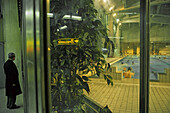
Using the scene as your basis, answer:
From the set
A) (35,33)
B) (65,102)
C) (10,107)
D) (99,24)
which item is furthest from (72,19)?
(10,107)

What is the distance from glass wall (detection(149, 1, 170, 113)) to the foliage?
1.44ft

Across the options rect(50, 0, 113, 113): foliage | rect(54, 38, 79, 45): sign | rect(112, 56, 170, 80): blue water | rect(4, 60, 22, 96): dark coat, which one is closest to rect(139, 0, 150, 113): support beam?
rect(112, 56, 170, 80): blue water

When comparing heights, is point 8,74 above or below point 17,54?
below

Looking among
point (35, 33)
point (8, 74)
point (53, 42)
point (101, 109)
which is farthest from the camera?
point (8, 74)

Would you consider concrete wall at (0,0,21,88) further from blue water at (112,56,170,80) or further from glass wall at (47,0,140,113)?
blue water at (112,56,170,80)

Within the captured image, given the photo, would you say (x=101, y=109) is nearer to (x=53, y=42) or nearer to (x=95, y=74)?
(x=95, y=74)

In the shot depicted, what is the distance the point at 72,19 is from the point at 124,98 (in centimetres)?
97

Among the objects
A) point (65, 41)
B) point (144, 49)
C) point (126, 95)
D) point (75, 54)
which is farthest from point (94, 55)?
point (126, 95)

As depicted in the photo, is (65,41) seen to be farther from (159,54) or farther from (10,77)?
(10,77)

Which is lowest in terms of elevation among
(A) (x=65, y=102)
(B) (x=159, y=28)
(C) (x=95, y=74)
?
(A) (x=65, y=102)

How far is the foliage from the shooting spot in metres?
1.32

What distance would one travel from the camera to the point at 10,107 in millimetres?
3799

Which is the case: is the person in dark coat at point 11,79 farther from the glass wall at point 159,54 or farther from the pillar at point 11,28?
the glass wall at point 159,54

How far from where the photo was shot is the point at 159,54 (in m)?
1.50
